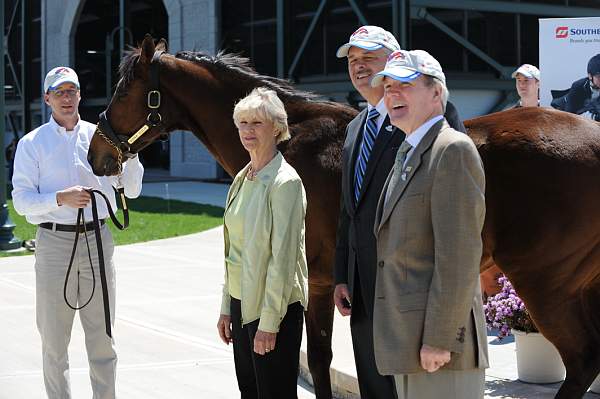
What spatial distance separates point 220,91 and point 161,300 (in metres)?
4.29

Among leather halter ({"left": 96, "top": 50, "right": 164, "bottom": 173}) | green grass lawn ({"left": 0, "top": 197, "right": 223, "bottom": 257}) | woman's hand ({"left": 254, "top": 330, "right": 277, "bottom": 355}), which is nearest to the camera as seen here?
woman's hand ({"left": 254, "top": 330, "right": 277, "bottom": 355})

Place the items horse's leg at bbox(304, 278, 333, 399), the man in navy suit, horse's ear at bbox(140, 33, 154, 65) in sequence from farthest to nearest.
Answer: horse's ear at bbox(140, 33, 154, 65) → horse's leg at bbox(304, 278, 333, 399) → the man in navy suit

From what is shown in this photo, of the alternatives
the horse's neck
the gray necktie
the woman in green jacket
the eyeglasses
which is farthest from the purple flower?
the eyeglasses

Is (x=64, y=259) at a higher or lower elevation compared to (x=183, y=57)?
lower

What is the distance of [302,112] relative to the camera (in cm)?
537

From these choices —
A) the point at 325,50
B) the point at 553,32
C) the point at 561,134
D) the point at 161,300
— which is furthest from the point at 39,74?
the point at 561,134

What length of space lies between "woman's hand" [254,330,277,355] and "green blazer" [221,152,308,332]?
0.09ft

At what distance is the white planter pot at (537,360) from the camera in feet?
19.2

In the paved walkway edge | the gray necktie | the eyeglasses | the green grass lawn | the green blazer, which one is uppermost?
the eyeglasses

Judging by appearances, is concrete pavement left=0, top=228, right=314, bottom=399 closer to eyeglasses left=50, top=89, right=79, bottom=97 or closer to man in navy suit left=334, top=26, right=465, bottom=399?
eyeglasses left=50, top=89, right=79, bottom=97

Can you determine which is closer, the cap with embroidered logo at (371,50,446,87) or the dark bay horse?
the cap with embroidered logo at (371,50,446,87)

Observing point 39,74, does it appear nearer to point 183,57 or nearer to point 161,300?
point 161,300

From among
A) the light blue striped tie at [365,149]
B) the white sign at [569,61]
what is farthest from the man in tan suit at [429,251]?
the white sign at [569,61]

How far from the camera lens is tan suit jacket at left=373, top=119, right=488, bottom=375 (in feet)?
9.70
